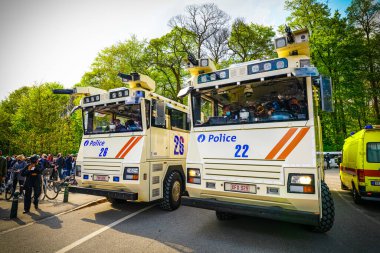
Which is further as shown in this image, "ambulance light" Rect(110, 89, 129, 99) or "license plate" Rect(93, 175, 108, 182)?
"ambulance light" Rect(110, 89, 129, 99)

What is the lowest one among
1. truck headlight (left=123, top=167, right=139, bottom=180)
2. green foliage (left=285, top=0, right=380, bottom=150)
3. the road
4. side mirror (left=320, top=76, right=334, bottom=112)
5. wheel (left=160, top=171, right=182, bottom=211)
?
the road

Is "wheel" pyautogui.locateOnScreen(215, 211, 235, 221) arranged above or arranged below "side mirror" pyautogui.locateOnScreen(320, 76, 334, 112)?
below

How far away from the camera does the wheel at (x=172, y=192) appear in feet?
21.9

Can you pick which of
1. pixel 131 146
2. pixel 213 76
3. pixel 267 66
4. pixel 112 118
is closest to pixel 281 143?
pixel 267 66

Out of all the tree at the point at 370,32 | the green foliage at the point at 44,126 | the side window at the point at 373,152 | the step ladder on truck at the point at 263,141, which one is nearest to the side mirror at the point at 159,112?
the step ladder on truck at the point at 263,141

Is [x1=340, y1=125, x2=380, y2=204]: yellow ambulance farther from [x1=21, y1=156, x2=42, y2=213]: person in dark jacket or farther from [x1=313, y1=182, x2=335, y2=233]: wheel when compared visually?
[x1=21, y1=156, x2=42, y2=213]: person in dark jacket

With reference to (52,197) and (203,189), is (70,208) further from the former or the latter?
(203,189)

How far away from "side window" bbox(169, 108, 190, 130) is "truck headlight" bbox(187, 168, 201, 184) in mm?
3058

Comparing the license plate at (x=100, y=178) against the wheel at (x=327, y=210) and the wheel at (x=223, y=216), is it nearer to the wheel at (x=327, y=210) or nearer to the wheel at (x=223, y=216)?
the wheel at (x=223, y=216)

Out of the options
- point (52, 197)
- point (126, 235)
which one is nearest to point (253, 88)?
point (126, 235)

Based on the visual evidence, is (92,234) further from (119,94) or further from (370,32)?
(370,32)

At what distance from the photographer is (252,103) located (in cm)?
476

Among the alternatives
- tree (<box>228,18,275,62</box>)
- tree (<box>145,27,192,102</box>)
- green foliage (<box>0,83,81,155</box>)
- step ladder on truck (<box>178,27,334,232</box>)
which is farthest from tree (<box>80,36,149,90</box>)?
step ladder on truck (<box>178,27,334,232</box>)

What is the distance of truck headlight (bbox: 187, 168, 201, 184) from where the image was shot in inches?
186
